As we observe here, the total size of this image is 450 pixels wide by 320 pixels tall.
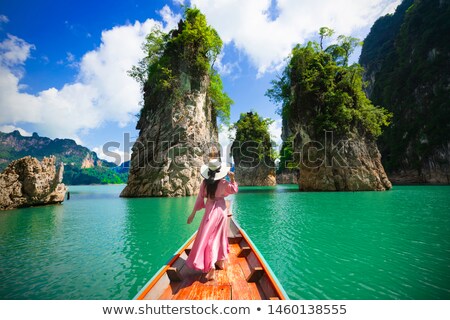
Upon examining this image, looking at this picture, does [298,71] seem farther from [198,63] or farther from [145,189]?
[145,189]

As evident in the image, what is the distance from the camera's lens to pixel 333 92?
27703mm

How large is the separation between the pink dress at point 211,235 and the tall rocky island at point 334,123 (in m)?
26.9

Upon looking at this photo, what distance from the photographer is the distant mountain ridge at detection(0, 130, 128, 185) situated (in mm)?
134275

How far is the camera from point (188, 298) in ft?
10.1

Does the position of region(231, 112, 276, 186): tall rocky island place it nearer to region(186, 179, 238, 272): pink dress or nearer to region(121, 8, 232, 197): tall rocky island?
region(121, 8, 232, 197): tall rocky island

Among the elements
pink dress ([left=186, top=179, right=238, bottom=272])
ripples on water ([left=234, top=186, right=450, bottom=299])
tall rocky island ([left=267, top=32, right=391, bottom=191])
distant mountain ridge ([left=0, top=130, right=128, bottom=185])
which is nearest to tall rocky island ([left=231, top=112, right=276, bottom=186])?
tall rocky island ([left=267, top=32, right=391, bottom=191])

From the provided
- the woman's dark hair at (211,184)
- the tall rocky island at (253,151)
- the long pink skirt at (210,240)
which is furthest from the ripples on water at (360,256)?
the tall rocky island at (253,151)

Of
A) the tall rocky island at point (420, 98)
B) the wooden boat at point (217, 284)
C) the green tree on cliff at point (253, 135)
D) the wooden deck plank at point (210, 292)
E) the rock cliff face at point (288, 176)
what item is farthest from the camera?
the rock cliff face at point (288, 176)

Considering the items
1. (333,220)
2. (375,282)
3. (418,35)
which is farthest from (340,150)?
(418,35)

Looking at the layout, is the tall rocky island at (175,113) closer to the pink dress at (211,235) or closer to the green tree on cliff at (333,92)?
the green tree on cliff at (333,92)

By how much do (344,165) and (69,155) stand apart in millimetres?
200176

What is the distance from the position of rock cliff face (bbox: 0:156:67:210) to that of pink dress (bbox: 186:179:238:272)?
19015mm

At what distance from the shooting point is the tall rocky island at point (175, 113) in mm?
25031

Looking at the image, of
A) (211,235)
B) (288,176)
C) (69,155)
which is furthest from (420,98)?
(69,155)
